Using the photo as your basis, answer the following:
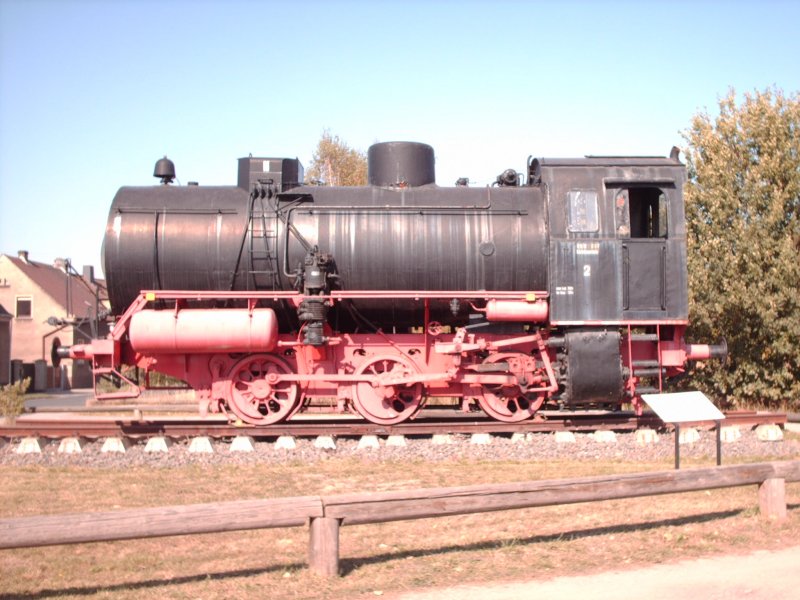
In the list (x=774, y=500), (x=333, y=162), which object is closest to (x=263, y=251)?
(x=774, y=500)

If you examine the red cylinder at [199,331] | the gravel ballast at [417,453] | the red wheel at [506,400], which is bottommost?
the gravel ballast at [417,453]

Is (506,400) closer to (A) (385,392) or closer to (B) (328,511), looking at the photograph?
(A) (385,392)

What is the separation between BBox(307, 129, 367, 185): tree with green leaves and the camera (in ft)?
122

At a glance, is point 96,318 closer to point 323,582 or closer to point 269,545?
point 269,545

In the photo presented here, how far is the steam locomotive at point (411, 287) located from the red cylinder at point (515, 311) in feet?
0.08

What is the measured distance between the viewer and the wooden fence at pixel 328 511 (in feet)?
17.2

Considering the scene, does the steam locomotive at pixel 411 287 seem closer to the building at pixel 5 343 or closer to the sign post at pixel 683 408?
the sign post at pixel 683 408

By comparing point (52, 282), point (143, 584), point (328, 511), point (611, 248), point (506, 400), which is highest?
point (52, 282)

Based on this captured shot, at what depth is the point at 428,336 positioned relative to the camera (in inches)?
489

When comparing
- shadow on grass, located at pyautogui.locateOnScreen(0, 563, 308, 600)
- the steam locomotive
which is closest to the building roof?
the steam locomotive

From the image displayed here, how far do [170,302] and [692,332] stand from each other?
11363 millimetres

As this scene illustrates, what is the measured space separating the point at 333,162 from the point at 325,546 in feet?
108

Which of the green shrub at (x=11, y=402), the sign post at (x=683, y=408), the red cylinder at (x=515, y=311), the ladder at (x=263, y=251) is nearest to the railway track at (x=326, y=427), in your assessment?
the red cylinder at (x=515, y=311)

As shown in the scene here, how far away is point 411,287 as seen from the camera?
40.0 ft
